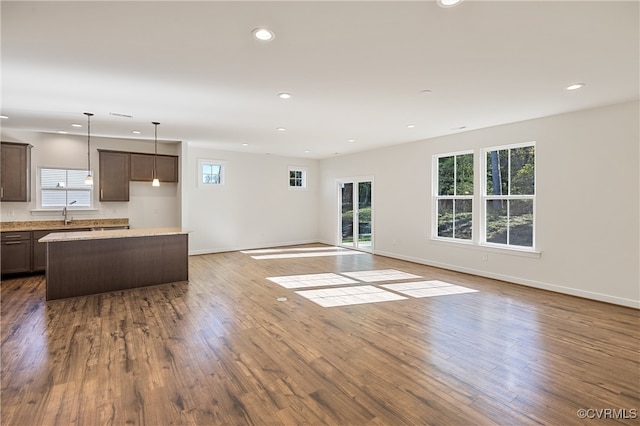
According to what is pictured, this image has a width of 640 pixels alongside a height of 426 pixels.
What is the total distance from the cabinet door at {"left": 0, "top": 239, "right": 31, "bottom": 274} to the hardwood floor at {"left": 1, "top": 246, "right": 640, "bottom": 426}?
154 cm

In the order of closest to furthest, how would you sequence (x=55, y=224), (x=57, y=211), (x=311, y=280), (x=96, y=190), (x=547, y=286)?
(x=547, y=286) → (x=311, y=280) → (x=55, y=224) → (x=57, y=211) → (x=96, y=190)

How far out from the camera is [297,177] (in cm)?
1006

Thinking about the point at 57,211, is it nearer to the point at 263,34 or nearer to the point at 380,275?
the point at 263,34

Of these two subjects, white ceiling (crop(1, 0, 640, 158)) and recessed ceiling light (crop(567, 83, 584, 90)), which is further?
recessed ceiling light (crop(567, 83, 584, 90))

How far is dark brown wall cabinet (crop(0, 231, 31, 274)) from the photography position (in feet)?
18.2

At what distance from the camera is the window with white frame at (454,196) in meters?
6.22

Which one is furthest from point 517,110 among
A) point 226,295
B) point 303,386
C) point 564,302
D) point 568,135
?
point 226,295

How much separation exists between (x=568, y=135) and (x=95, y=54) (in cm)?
605

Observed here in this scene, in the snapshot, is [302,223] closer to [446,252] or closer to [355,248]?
[355,248]

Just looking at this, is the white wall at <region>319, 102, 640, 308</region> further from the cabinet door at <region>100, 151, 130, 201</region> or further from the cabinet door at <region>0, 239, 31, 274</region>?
the cabinet door at <region>0, 239, 31, 274</region>

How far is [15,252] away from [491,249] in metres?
8.57

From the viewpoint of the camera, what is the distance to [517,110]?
15.1ft

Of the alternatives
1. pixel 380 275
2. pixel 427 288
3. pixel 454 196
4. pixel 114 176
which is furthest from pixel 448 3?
pixel 114 176

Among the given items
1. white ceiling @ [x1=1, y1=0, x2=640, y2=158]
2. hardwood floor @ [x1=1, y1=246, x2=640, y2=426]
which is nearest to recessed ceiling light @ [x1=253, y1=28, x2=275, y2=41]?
white ceiling @ [x1=1, y1=0, x2=640, y2=158]
